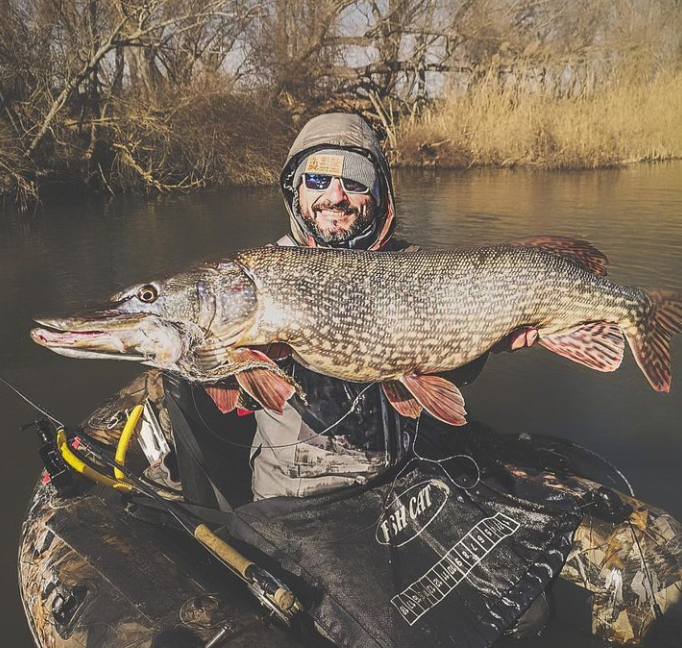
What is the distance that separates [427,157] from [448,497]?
1662 centimetres

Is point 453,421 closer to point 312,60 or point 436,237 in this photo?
point 436,237

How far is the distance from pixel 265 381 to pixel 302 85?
18.7 metres

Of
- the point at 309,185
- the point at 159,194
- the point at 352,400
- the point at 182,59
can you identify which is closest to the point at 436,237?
the point at 309,185

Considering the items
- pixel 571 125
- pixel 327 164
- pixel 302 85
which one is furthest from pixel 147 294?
pixel 302 85

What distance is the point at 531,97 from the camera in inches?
612

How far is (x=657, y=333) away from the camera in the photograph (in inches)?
88.3

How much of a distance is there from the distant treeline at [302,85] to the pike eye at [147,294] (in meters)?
9.72

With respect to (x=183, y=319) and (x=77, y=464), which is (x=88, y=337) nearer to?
(x=183, y=319)

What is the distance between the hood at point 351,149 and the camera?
2613mm

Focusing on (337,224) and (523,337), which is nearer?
(523,337)

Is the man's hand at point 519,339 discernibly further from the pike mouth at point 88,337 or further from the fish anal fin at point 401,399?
the pike mouth at point 88,337

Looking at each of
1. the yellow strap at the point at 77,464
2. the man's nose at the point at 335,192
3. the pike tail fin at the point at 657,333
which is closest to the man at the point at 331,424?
the man's nose at the point at 335,192

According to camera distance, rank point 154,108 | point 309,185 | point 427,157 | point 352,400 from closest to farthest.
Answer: point 352,400 → point 309,185 → point 154,108 → point 427,157

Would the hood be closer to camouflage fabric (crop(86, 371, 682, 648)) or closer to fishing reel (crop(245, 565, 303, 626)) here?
camouflage fabric (crop(86, 371, 682, 648))
